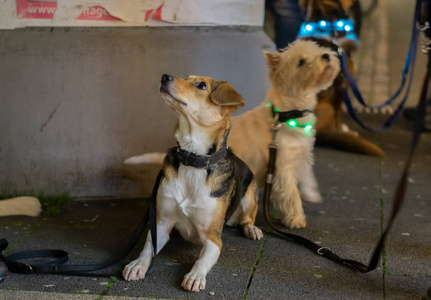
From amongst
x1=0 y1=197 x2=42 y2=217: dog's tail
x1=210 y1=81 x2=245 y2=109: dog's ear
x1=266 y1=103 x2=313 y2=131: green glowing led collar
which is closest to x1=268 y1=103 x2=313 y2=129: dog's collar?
x1=266 y1=103 x2=313 y2=131: green glowing led collar

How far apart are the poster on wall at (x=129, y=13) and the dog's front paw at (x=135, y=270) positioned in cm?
226

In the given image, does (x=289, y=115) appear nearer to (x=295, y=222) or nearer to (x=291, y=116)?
(x=291, y=116)

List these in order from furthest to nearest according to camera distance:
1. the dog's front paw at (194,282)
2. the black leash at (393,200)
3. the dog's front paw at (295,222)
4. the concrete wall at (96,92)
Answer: the concrete wall at (96,92) < the dog's front paw at (295,222) < the dog's front paw at (194,282) < the black leash at (393,200)

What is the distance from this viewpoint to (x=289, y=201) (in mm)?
5102

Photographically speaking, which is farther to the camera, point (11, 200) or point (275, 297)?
point (11, 200)

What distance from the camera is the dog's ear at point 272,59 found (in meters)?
5.01

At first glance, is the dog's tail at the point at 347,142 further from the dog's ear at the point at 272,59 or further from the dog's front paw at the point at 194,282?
the dog's front paw at the point at 194,282

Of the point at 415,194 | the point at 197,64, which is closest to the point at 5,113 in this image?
the point at 197,64

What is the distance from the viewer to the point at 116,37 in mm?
5340

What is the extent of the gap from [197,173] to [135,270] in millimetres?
757

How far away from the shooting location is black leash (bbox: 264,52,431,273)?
3412 mm

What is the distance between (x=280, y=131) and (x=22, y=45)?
7.59 ft

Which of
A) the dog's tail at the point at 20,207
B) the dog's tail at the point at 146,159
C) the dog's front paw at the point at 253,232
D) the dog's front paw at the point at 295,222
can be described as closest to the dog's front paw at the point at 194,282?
the dog's front paw at the point at 253,232

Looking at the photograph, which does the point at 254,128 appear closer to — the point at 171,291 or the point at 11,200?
the point at 171,291
